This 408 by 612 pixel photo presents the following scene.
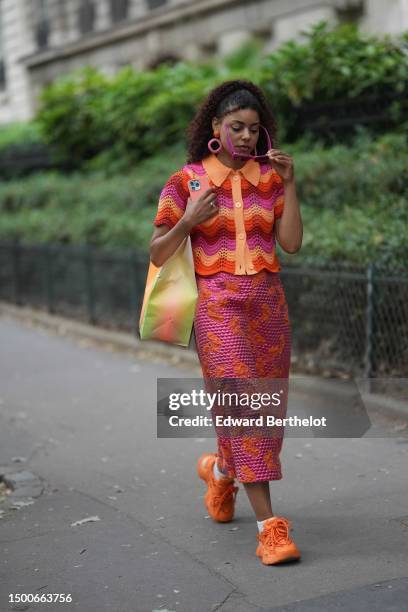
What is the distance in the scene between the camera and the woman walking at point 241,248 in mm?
4219

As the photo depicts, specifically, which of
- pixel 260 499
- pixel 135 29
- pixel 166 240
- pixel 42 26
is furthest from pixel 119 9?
pixel 260 499

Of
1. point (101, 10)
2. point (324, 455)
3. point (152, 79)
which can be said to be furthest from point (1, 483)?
point (101, 10)

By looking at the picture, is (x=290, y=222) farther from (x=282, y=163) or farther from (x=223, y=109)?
(x=223, y=109)

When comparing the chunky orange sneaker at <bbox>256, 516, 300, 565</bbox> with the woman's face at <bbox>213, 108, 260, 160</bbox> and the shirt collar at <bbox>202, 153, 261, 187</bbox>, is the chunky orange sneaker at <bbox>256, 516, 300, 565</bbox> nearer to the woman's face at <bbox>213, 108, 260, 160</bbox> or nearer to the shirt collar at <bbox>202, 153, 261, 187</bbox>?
the shirt collar at <bbox>202, 153, 261, 187</bbox>

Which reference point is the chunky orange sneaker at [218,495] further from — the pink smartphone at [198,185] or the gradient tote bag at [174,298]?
the pink smartphone at [198,185]

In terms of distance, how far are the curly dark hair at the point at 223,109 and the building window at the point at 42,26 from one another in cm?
2894

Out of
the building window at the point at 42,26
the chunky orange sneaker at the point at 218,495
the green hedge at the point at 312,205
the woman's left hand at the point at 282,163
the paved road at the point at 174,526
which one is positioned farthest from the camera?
the building window at the point at 42,26

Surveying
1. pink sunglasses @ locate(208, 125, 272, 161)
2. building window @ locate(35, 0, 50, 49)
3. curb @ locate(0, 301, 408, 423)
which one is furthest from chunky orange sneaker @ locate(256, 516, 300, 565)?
building window @ locate(35, 0, 50, 49)

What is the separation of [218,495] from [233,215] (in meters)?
1.41

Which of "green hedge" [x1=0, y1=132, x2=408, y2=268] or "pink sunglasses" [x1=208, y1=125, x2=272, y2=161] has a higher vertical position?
"pink sunglasses" [x1=208, y1=125, x2=272, y2=161]

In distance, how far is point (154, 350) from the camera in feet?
32.7

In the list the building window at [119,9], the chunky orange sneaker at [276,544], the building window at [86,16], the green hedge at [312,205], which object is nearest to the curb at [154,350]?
the green hedge at [312,205]

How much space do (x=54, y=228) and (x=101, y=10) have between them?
16.9 m

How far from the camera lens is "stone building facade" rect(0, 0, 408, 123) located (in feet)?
66.8
